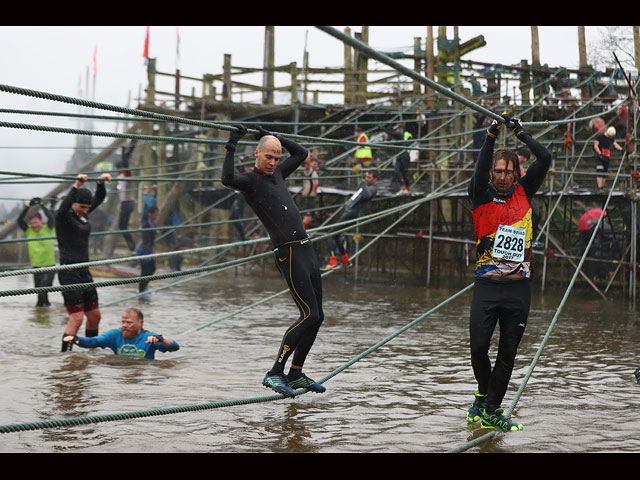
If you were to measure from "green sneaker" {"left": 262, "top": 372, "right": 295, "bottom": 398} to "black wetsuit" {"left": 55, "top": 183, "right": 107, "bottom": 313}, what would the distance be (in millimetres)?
3008

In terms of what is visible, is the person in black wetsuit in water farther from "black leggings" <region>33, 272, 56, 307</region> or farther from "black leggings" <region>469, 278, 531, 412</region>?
"black leggings" <region>33, 272, 56, 307</region>

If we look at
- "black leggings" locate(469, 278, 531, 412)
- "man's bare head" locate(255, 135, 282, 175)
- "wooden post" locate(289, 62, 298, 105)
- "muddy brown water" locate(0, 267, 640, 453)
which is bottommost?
"muddy brown water" locate(0, 267, 640, 453)

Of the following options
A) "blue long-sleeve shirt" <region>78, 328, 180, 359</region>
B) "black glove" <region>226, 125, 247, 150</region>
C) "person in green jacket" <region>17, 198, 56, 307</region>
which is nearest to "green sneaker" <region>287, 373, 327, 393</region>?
"black glove" <region>226, 125, 247, 150</region>

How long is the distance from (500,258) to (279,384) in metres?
Answer: 1.88

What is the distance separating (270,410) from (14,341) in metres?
4.80

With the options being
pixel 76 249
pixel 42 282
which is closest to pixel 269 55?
pixel 42 282

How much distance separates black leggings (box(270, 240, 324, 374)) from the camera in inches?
238

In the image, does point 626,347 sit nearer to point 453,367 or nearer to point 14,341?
point 453,367

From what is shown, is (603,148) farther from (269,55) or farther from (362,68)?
(269,55)

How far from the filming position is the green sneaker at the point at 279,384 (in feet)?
20.0

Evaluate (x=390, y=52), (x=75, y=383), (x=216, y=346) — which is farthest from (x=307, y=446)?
(x=390, y=52)

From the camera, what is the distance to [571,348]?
376 inches

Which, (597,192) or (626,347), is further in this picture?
(597,192)

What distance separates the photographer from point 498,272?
539cm
